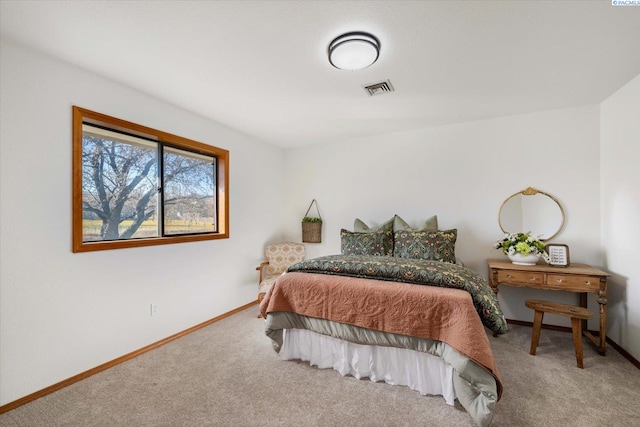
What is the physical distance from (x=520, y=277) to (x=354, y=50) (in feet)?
8.76

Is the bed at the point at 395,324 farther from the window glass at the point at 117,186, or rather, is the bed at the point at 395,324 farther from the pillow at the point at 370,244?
the window glass at the point at 117,186

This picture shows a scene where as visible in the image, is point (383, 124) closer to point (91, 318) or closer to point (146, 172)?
point (146, 172)

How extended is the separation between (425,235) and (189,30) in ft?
9.26

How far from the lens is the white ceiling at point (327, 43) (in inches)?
61.4

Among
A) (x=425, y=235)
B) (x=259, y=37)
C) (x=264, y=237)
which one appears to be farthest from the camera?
(x=264, y=237)

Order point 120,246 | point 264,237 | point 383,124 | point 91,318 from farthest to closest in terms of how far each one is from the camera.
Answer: point 264,237 → point 383,124 → point 120,246 → point 91,318

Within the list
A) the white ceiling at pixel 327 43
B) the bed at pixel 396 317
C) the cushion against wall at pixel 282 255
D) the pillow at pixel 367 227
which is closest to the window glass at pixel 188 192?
the white ceiling at pixel 327 43

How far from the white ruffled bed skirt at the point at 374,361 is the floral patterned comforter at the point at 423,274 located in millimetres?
488

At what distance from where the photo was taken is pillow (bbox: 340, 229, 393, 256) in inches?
128

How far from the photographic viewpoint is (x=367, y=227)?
149 inches

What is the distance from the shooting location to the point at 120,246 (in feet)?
7.88

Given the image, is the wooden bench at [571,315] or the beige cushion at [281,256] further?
the beige cushion at [281,256]

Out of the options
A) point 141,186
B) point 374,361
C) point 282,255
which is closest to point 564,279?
point 374,361

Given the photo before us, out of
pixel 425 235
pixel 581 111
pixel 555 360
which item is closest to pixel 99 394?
pixel 425 235
